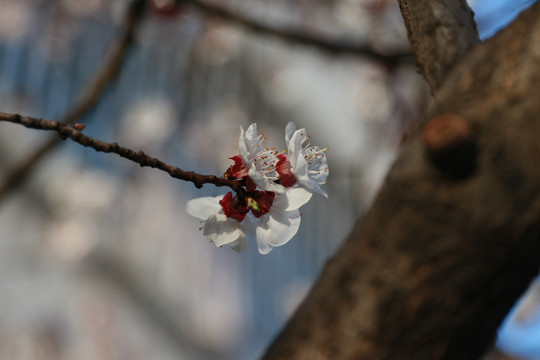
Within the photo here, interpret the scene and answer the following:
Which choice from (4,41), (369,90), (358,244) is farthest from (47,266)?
(358,244)

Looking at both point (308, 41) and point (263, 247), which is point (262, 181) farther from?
point (308, 41)

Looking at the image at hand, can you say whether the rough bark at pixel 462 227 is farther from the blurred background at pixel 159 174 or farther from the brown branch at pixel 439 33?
the blurred background at pixel 159 174

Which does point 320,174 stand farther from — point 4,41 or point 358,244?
point 4,41

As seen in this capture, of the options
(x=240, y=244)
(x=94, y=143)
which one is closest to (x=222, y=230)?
(x=240, y=244)

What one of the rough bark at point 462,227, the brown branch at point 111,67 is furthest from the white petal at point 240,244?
the brown branch at point 111,67

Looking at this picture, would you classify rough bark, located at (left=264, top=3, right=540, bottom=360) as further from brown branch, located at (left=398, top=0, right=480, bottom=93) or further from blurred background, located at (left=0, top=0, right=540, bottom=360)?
blurred background, located at (left=0, top=0, right=540, bottom=360)
